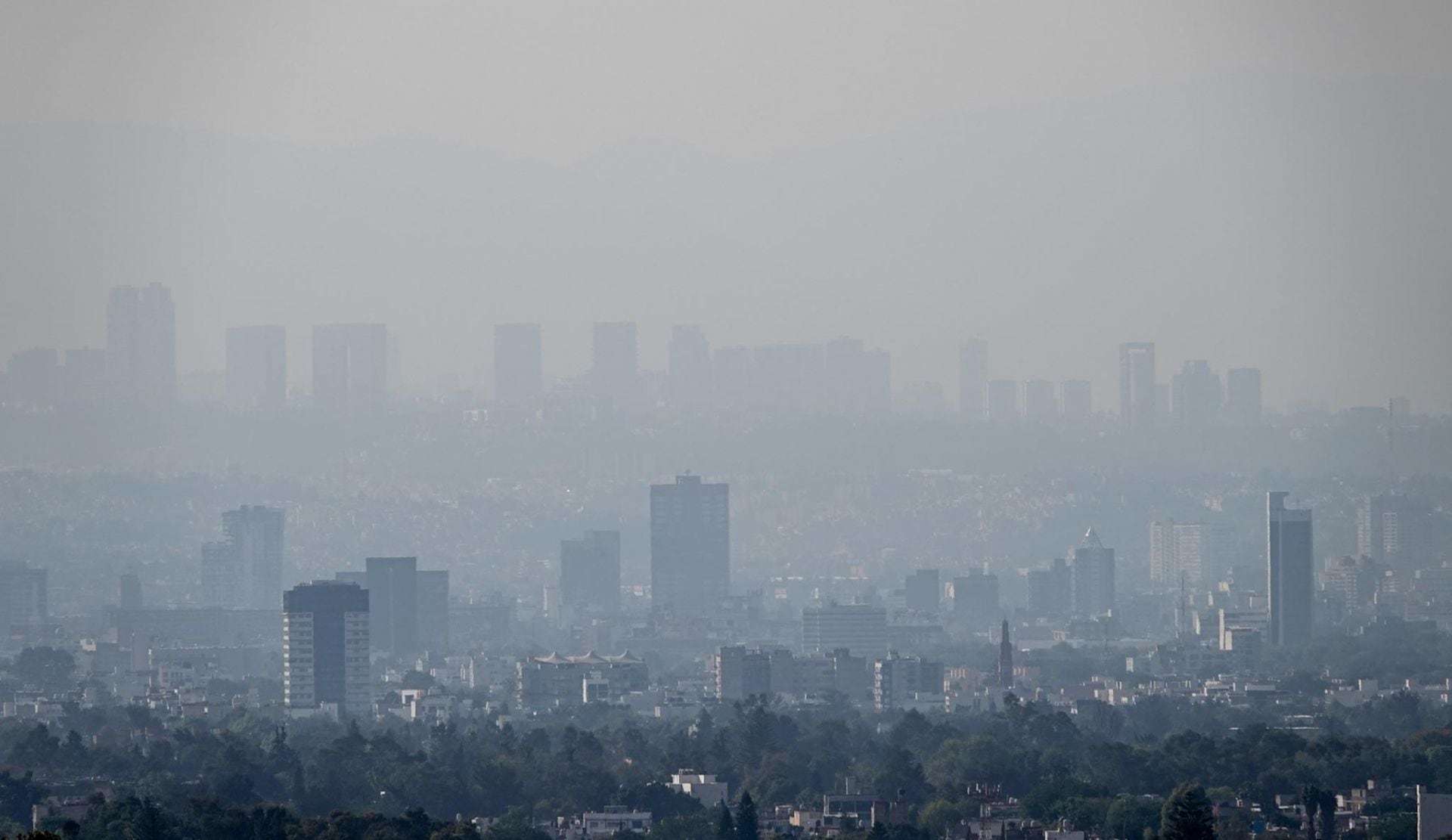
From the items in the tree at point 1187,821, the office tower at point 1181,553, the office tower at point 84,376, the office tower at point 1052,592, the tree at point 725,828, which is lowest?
the tree at point 725,828

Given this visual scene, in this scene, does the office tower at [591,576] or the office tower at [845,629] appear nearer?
the office tower at [845,629]

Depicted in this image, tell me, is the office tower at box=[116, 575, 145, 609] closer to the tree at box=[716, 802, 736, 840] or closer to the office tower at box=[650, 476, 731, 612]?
the office tower at box=[650, 476, 731, 612]

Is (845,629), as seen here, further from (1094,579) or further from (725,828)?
(725,828)

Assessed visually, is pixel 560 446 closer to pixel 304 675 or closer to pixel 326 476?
pixel 326 476

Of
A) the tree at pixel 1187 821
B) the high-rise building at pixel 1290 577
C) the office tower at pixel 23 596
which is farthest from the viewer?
the office tower at pixel 23 596

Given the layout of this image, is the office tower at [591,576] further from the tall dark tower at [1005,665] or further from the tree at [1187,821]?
the tree at [1187,821]

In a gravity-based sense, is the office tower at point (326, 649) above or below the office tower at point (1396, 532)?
below

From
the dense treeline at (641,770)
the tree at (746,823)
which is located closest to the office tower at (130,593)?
the dense treeline at (641,770)

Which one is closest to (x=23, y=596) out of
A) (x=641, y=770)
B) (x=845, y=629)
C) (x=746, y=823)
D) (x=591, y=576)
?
(x=591, y=576)

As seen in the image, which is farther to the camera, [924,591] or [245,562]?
[924,591]
